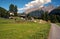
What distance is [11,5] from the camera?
149875 millimetres

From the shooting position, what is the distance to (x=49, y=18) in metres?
105

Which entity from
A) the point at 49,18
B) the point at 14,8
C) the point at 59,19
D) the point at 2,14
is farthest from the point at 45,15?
the point at 14,8

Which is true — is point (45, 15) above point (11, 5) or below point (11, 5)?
below

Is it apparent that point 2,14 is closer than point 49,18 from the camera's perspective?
Yes

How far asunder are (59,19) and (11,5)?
2458 inches

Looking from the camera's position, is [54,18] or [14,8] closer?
[54,18]

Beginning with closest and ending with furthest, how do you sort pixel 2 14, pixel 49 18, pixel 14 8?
pixel 2 14
pixel 49 18
pixel 14 8

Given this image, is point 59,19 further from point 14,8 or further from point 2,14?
point 14,8

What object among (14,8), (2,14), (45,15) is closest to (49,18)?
(45,15)

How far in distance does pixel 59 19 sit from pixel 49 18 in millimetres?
7535

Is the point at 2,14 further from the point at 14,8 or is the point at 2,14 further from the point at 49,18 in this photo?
the point at 14,8

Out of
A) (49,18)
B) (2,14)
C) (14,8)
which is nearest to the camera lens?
(2,14)

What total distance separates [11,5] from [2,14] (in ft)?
176

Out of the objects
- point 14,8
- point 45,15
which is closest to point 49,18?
point 45,15
